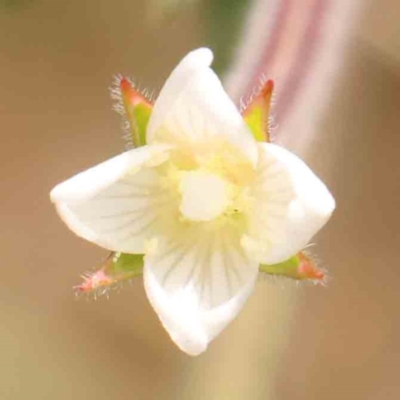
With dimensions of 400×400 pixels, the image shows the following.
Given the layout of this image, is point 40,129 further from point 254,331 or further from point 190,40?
A: point 254,331

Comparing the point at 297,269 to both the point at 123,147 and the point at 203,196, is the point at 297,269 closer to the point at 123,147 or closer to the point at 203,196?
the point at 203,196

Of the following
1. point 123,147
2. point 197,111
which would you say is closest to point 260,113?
point 197,111

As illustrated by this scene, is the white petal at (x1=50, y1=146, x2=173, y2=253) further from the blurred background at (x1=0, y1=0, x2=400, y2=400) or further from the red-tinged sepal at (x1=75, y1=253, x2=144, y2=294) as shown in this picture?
the blurred background at (x1=0, y1=0, x2=400, y2=400)

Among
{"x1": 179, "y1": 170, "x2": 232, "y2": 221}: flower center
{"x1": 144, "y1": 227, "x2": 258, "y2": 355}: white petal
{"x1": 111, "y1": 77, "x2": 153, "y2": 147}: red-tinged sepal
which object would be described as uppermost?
{"x1": 111, "y1": 77, "x2": 153, "y2": 147}: red-tinged sepal

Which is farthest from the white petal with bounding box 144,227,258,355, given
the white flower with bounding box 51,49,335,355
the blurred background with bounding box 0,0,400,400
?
the blurred background with bounding box 0,0,400,400

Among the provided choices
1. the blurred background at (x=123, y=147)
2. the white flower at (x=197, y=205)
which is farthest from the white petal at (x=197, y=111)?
the blurred background at (x=123, y=147)

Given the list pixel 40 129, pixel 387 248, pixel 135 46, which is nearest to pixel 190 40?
pixel 135 46
